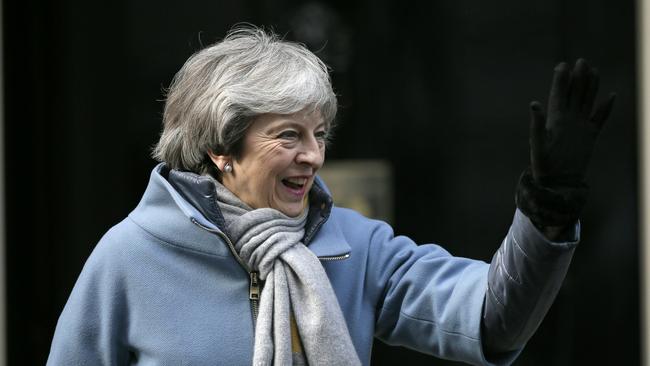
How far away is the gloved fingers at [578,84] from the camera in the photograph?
2314 millimetres

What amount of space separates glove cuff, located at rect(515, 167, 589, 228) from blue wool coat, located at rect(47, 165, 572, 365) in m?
0.32

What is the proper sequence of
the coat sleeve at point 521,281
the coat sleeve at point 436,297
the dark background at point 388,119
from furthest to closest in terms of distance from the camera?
the dark background at point 388,119, the coat sleeve at point 436,297, the coat sleeve at point 521,281

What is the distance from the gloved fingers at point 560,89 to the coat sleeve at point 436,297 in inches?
10.6

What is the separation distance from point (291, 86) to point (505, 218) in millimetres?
2398

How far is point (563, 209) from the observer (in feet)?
7.86

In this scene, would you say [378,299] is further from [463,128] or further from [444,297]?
[463,128]

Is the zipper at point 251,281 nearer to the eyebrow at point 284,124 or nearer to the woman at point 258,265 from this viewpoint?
the woman at point 258,265

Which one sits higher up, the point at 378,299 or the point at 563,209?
the point at 563,209

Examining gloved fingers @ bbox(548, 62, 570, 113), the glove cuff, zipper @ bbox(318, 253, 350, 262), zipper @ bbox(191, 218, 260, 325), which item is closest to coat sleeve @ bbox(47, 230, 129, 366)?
zipper @ bbox(191, 218, 260, 325)

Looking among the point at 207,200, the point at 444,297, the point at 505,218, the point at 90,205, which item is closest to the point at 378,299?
the point at 444,297

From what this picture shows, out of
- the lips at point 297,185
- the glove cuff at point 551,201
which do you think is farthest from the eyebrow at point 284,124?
the glove cuff at point 551,201

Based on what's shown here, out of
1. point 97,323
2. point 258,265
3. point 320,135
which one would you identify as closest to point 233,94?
point 320,135

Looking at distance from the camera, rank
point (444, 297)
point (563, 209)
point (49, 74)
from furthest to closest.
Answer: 1. point (49, 74)
2. point (444, 297)
3. point (563, 209)

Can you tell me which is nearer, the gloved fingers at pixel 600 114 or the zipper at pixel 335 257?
the gloved fingers at pixel 600 114
